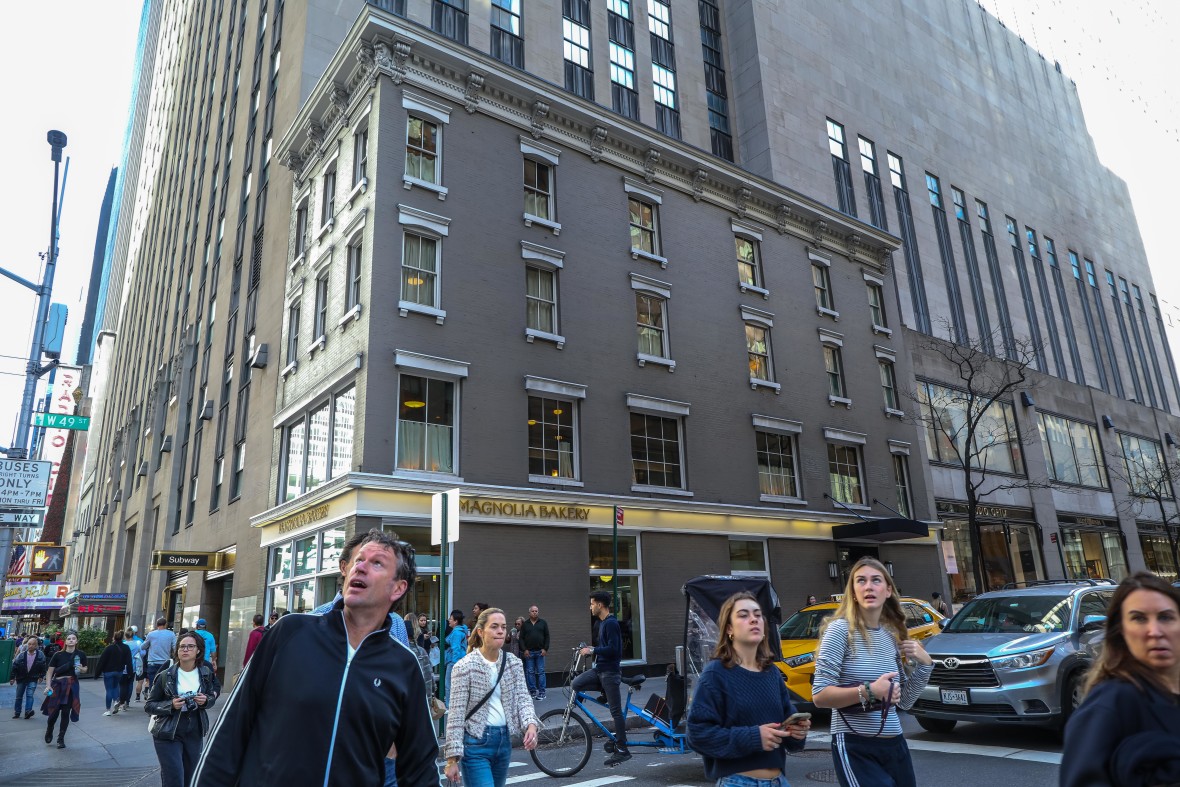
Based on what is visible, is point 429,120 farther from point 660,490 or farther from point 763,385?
point 763,385

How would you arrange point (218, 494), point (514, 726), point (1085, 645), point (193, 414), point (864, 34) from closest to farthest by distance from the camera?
point (514, 726) → point (1085, 645) → point (218, 494) → point (193, 414) → point (864, 34)

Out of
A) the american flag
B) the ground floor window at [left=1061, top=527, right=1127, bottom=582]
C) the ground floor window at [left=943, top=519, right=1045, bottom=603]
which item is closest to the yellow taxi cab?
the ground floor window at [left=943, top=519, right=1045, bottom=603]

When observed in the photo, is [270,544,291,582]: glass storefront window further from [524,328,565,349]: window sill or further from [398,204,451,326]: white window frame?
[524,328,565,349]: window sill

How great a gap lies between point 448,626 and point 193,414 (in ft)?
78.8

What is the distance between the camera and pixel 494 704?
19.6 feet

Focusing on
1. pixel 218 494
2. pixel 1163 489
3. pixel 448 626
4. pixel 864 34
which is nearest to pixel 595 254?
pixel 448 626

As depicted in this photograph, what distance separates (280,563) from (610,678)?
14.6 metres

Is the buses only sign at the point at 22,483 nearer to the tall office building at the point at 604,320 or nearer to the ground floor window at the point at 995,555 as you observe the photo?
the tall office building at the point at 604,320

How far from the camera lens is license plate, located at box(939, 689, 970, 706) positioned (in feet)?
32.6

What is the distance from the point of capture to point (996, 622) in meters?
11.2

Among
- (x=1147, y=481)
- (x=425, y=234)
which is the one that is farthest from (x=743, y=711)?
(x=1147, y=481)

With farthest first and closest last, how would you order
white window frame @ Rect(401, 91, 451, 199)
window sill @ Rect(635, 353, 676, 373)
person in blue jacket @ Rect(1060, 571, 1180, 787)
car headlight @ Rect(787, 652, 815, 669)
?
window sill @ Rect(635, 353, 676, 373), white window frame @ Rect(401, 91, 451, 199), car headlight @ Rect(787, 652, 815, 669), person in blue jacket @ Rect(1060, 571, 1180, 787)

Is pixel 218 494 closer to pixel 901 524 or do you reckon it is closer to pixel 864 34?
pixel 901 524

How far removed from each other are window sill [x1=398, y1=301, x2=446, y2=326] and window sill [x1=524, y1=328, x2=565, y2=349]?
2372 millimetres
